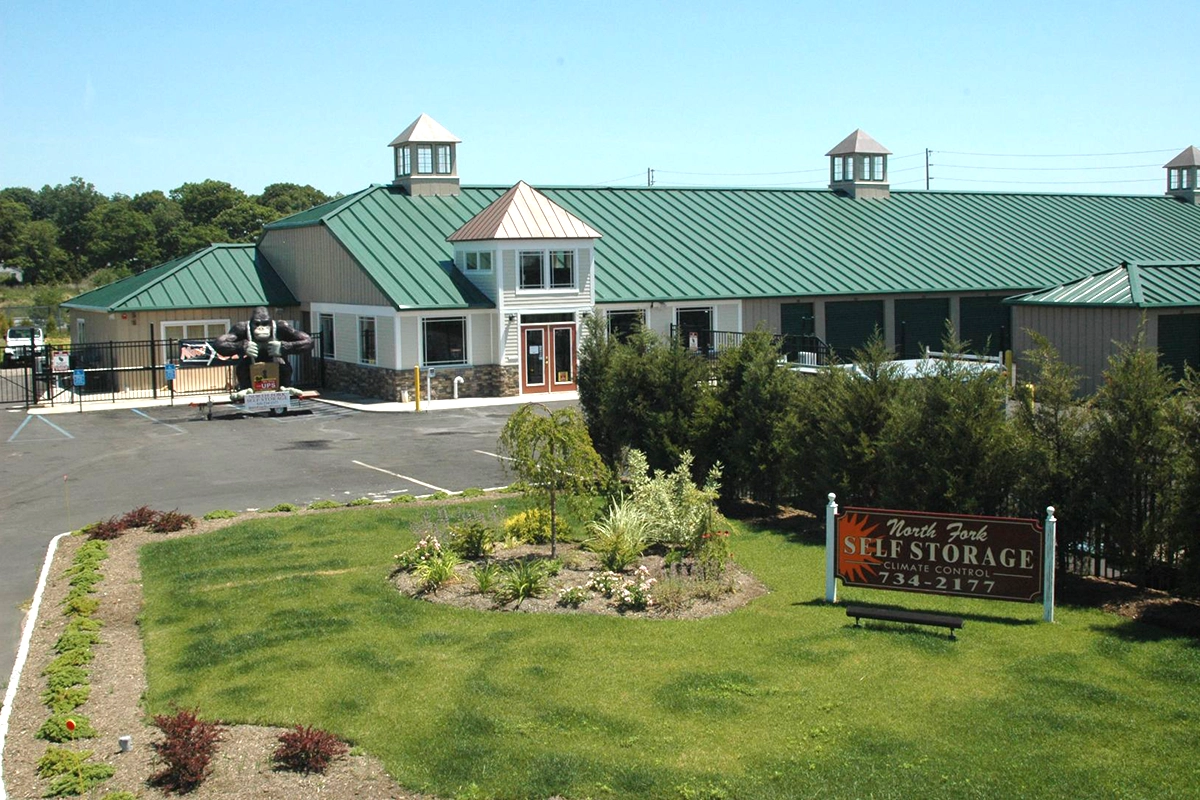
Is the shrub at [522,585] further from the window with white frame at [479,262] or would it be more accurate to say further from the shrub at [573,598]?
the window with white frame at [479,262]

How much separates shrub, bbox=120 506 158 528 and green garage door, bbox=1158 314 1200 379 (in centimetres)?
→ 2704

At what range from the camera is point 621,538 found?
15156 millimetres

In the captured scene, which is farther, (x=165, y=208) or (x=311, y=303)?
(x=165, y=208)

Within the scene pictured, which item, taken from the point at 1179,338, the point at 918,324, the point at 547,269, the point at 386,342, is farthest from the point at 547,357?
the point at 1179,338

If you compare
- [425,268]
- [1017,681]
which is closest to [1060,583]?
[1017,681]

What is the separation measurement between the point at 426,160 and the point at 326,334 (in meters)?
7.41

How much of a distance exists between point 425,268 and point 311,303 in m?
6.03

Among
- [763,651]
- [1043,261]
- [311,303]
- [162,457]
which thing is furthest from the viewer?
[1043,261]

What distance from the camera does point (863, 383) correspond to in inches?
660

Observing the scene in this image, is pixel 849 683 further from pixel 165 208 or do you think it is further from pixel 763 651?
pixel 165 208

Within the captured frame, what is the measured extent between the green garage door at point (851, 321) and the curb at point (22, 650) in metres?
31.7

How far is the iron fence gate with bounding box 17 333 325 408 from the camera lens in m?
38.9

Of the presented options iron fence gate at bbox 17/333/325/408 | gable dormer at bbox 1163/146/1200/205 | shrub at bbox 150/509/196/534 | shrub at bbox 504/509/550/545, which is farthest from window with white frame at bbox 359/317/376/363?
gable dormer at bbox 1163/146/1200/205

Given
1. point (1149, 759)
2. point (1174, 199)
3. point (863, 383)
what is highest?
point (1174, 199)
